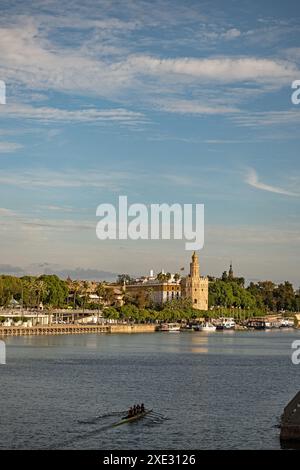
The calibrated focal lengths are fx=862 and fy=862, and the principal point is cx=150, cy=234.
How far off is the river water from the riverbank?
5137cm

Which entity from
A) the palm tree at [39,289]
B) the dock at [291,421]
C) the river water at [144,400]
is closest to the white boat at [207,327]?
the palm tree at [39,289]

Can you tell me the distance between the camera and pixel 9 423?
41.9 m

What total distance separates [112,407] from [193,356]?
1919 inches

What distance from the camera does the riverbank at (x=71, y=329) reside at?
14348 centimetres

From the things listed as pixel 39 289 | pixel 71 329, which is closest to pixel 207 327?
pixel 39 289

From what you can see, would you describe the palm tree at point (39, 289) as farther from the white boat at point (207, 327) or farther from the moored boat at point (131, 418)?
the moored boat at point (131, 418)

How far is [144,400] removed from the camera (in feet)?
169

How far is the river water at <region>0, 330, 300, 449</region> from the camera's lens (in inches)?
1499

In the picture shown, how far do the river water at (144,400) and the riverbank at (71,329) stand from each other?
51.4m

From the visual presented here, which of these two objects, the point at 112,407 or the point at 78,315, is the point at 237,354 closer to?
the point at 112,407

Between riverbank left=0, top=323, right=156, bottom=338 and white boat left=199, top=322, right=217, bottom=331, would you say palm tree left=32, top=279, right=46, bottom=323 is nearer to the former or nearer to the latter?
riverbank left=0, top=323, right=156, bottom=338

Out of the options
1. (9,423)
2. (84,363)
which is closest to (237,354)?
(84,363)

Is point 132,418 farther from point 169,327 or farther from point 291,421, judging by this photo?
point 169,327

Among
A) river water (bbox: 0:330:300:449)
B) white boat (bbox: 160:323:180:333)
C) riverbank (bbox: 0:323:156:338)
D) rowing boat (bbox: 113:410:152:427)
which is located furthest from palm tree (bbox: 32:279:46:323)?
rowing boat (bbox: 113:410:152:427)
